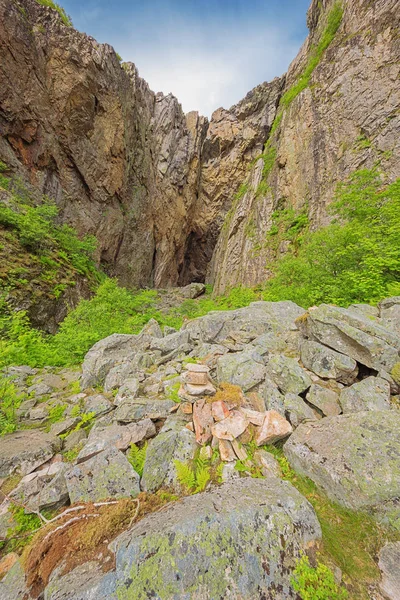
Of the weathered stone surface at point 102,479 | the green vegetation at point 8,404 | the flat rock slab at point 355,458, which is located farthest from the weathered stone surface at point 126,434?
the green vegetation at point 8,404

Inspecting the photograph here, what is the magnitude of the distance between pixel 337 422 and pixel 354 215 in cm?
894

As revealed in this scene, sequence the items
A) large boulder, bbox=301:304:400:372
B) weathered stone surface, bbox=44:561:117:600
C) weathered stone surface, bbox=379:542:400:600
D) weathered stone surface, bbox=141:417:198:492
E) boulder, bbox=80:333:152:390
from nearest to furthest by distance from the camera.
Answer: weathered stone surface, bbox=44:561:117:600, weathered stone surface, bbox=379:542:400:600, weathered stone surface, bbox=141:417:198:492, large boulder, bbox=301:304:400:372, boulder, bbox=80:333:152:390

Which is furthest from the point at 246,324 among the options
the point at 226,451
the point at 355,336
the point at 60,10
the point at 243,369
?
the point at 60,10

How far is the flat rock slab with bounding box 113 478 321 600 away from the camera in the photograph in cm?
154

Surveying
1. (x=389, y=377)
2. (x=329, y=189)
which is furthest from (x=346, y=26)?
(x=389, y=377)

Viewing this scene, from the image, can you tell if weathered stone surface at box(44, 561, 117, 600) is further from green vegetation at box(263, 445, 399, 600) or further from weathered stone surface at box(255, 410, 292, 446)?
weathered stone surface at box(255, 410, 292, 446)

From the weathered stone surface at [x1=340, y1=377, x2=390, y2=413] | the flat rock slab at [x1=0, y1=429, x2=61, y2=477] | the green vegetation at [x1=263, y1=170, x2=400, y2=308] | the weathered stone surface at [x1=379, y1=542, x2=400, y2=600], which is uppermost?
the green vegetation at [x1=263, y1=170, x2=400, y2=308]

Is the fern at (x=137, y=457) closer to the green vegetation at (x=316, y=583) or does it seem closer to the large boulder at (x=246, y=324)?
the green vegetation at (x=316, y=583)

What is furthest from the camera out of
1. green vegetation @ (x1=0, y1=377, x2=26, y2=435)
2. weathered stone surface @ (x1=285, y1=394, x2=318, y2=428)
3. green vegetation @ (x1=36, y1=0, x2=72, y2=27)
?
green vegetation @ (x1=36, y1=0, x2=72, y2=27)

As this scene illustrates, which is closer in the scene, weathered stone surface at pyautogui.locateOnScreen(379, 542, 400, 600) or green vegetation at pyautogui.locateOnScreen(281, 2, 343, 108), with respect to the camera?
weathered stone surface at pyautogui.locateOnScreen(379, 542, 400, 600)

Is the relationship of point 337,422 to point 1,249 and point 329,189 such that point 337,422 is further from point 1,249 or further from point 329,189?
point 329,189

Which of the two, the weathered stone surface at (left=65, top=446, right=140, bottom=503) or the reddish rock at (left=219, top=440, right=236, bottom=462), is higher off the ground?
the reddish rock at (left=219, top=440, right=236, bottom=462)

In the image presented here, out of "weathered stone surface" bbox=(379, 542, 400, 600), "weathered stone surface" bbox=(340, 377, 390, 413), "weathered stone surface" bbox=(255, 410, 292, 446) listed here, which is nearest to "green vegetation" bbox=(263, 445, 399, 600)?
"weathered stone surface" bbox=(379, 542, 400, 600)

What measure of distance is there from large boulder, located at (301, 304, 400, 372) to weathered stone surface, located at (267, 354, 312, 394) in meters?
0.80
